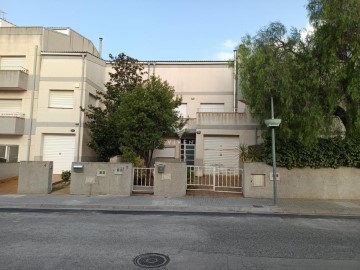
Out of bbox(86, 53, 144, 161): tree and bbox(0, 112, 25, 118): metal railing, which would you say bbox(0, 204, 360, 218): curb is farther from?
bbox(0, 112, 25, 118): metal railing

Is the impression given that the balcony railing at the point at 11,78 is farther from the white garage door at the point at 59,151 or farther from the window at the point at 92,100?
the window at the point at 92,100

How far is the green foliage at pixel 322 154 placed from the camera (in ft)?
40.5

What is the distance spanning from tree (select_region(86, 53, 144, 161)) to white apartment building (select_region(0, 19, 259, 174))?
1.48 metres

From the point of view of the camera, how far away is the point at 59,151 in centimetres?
1964

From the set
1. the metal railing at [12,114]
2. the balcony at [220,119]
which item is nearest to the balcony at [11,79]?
the metal railing at [12,114]

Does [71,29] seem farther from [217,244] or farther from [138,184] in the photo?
[217,244]

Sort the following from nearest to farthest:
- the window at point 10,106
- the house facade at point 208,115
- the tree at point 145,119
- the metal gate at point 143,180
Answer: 1. the metal gate at point 143,180
2. the tree at point 145,119
3. the house facade at point 208,115
4. the window at point 10,106

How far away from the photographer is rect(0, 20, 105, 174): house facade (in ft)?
63.5

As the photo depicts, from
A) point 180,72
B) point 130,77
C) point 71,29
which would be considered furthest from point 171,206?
point 71,29

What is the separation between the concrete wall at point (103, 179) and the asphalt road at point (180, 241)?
3.72 meters

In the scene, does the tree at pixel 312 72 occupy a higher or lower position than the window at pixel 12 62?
lower

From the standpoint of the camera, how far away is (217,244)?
599cm

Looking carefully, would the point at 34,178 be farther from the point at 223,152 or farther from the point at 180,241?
the point at 223,152

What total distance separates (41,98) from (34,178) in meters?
8.32
